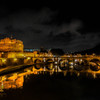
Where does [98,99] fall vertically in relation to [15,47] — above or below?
below

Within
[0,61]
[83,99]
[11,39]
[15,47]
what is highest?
[11,39]

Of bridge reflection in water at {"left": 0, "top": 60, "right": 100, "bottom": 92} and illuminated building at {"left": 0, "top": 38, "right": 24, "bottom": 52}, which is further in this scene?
illuminated building at {"left": 0, "top": 38, "right": 24, "bottom": 52}

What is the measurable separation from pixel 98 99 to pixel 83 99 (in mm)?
1705

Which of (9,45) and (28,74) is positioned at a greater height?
(9,45)

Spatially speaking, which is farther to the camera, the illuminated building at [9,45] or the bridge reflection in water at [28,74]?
the illuminated building at [9,45]

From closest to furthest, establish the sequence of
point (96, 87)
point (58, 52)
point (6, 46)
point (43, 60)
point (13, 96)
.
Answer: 1. point (13, 96)
2. point (96, 87)
3. point (6, 46)
4. point (43, 60)
5. point (58, 52)

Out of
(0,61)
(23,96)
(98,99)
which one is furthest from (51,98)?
(0,61)

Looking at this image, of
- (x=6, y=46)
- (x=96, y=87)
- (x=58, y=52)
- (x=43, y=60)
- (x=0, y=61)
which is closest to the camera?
(x=96, y=87)

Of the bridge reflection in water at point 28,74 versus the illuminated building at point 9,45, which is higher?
the illuminated building at point 9,45

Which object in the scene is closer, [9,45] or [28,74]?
[28,74]

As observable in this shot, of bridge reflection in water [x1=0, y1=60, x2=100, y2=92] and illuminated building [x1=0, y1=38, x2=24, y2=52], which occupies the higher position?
illuminated building [x1=0, y1=38, x2=24, y2=52]

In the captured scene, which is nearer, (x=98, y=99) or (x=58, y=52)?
(x=98, y=99)

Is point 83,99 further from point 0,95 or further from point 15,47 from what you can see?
point 15,47

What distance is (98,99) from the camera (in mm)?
13727
